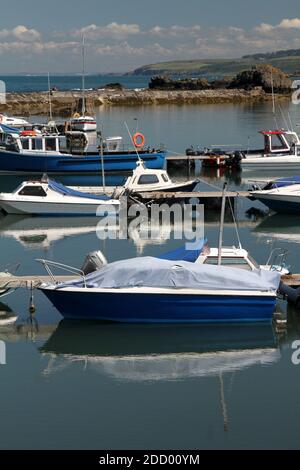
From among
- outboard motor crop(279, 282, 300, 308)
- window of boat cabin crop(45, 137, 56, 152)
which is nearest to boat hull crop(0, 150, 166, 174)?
window of boat cabin crop(45, 137, 56, 152)

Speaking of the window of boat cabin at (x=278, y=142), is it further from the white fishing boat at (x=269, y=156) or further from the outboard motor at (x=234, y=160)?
the outboard motor at (x=234, y=160)

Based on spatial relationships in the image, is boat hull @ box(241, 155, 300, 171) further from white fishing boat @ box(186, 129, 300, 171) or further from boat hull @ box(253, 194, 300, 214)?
boat hull @ box(253, 194, 300, 214)

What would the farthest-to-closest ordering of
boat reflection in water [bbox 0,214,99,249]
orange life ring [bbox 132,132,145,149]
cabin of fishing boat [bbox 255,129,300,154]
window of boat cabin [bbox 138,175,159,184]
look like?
orange life ring [bbox 132,132,145,149] < cabin of fishing boat [bbox 255,129,300,154] < window of boat cabin [bbox 138,175,159,184] < boat reflection in water [bbox 0,214,99,249]

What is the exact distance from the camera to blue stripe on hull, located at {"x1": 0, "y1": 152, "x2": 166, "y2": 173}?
41.1m

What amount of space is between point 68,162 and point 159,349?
24.6 metres

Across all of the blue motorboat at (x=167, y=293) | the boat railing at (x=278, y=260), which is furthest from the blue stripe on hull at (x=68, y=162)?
the blue motorboat at (x=167, y=293)

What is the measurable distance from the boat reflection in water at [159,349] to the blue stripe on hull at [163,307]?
212 mm

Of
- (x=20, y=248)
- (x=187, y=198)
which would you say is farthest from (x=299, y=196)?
(x=20, y=248)

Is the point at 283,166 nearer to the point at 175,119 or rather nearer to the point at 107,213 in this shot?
the point at 107,213

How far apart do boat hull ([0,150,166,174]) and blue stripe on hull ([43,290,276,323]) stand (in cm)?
2296

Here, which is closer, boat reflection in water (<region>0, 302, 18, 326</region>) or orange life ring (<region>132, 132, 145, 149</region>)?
boat reflection in water (<region>0, 302, 18, 326</region>)

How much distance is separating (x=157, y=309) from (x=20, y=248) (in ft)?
32.3

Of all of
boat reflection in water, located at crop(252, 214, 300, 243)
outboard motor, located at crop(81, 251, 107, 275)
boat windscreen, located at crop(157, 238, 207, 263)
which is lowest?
boat reflection in water, located at crop(252, 214, 300, 243)

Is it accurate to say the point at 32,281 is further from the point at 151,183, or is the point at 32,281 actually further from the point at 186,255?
the point at 151,183
